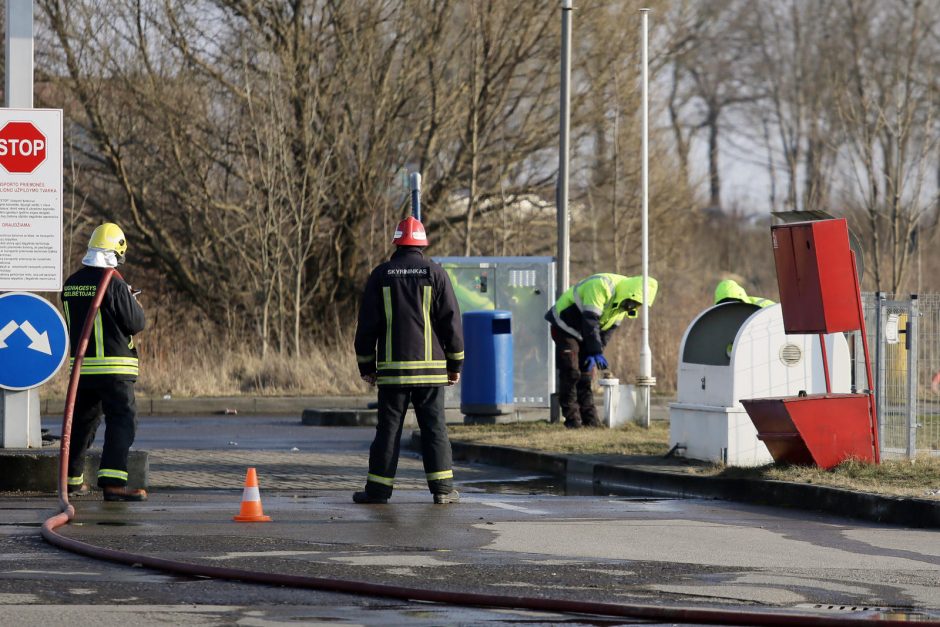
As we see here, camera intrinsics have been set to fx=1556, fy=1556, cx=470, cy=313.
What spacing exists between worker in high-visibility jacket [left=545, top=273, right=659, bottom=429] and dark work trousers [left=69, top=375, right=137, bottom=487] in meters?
6.30

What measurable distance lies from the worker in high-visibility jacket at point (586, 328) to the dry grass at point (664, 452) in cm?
38

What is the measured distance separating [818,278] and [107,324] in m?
5.11

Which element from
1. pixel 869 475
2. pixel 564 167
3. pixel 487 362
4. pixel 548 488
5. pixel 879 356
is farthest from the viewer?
pixel 564 167

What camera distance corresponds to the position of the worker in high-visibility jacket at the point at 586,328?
1594 cm

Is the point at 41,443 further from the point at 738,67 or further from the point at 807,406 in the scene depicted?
the point at 738,67

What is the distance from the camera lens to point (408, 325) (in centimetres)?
1062

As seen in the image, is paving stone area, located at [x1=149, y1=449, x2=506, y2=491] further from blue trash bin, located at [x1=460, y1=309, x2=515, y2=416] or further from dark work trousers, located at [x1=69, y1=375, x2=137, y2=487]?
blue trash bin, located at [x1=460, y1=309, x2=515, y2=416]

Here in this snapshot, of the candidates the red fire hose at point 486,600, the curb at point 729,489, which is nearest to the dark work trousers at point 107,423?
the red fire hose at point 486,600

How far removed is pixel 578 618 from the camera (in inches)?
245

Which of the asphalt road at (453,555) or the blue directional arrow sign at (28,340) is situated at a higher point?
the blue directional arrow sign at (28,340)

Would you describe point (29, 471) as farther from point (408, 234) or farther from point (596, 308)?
point (596, 308)

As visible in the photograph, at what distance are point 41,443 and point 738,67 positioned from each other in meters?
43.3

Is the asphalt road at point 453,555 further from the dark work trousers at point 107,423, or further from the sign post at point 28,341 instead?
the sign post at point 28,341

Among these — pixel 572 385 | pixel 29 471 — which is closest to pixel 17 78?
pixel 29 471
